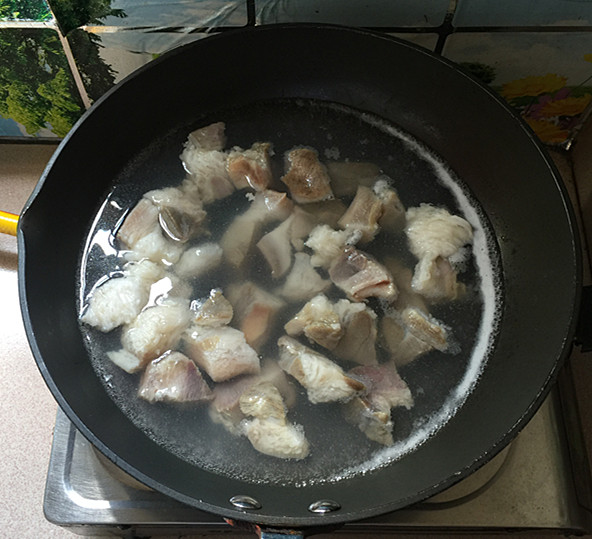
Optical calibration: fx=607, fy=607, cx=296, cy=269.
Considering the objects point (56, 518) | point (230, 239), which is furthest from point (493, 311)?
point (56, 518)

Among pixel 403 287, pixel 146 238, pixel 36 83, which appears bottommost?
pixel 403 287

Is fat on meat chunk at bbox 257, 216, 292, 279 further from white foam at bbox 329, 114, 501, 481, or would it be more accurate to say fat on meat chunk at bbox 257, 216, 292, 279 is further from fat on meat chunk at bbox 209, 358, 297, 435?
white foam at bbox 329, 114, 501, 481

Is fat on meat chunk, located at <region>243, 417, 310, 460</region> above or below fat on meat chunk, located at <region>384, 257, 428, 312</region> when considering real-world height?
below

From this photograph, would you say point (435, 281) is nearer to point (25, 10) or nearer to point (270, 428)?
point (270, 428)

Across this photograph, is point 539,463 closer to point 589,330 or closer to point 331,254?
point 589,330

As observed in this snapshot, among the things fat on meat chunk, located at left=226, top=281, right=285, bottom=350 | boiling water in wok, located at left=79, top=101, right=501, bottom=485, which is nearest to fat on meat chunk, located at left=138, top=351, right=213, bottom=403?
boiling water in wok, located at left=79, top=101, right=501, bottom=485

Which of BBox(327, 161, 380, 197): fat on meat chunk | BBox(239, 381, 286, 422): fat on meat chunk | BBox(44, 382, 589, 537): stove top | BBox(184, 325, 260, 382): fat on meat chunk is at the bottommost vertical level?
BBox(44, 382, 589, 537): stove top

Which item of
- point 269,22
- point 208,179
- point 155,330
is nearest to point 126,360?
point 155,330
